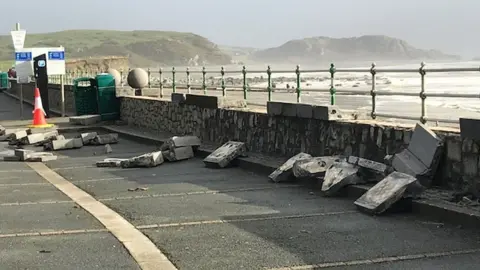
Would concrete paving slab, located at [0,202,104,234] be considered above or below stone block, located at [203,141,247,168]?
below

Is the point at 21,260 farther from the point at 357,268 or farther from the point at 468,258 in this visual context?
the point at 468,258

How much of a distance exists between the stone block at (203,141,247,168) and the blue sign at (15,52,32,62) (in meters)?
14.2

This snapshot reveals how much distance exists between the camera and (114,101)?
22719mm

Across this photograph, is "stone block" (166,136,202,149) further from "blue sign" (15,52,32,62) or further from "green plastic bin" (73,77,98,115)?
"blue sign" (15,52,32,62)

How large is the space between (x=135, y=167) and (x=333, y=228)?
22.0ft

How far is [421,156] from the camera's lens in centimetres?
844

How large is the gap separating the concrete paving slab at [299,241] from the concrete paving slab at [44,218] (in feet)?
3.46

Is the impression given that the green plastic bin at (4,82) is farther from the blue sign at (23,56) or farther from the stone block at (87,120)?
the stone block at (87,120)

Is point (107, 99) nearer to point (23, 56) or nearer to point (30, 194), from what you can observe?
point (23, 56)

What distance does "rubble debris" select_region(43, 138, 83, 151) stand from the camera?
55.8 ft

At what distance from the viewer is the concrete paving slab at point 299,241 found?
609 cm

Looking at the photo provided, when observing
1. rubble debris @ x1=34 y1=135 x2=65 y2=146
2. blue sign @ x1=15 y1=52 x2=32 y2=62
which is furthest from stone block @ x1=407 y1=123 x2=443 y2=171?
blue sign @ x1=15 y1=52 x2=32 y2=62

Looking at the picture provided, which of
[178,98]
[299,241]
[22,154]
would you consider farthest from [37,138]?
[299,241]

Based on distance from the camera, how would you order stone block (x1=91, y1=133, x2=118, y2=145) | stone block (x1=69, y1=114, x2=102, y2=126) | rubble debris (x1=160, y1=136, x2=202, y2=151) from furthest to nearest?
stone block (x1=69, y1=114, x2=102, y2=126) → stone block (x1=91, y1=133, x2=118, y2=145) → rubble debris (x1=160, y1=136, x2=202, y2=151)
